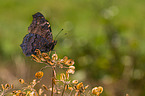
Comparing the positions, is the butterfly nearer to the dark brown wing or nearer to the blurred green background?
the dark brown wing

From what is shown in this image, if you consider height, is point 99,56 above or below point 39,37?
above

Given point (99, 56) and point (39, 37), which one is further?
point (99, 56)

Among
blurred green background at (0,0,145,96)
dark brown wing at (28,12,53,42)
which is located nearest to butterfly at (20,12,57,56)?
dark brown wing at (28,12,53,42)

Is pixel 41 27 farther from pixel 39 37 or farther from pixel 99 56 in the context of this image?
pixel 99 56

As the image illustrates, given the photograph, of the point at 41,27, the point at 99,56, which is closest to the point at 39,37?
the point at 41,27

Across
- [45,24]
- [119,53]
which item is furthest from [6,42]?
[45,24]

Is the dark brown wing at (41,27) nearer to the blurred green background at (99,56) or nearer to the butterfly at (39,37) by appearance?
the butterfly at (39,37)

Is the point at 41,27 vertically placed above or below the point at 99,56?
below

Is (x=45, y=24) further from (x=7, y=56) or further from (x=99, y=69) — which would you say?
(x=7, y=56)

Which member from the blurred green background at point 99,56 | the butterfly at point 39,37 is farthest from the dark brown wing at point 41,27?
the blurred green background at point 99,56

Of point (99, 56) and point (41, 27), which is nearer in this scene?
point (41, 27)
